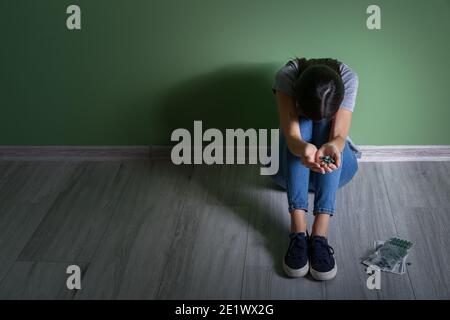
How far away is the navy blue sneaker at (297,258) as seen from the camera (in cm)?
185

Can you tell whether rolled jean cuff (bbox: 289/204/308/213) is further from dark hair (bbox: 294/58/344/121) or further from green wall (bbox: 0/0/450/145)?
green wall (bbox: 0/0/450/145)

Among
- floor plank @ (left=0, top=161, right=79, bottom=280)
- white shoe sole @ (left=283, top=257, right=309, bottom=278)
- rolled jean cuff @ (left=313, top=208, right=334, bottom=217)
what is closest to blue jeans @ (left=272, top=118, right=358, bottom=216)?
rolled jean cuff @ (left=313, top=208, right=334, bottom=217)

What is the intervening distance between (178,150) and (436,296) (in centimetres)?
115

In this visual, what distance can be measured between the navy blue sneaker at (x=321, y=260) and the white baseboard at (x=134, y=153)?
24.4 inches

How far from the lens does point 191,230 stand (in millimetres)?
2072

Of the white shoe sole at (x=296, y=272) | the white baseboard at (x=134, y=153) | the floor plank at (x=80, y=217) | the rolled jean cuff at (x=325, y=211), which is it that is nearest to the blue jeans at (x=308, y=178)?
the rolled jean cuff at (x=325, y=211)

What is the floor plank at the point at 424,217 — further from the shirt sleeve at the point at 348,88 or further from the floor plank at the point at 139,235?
the floor plank at the point at 139,235

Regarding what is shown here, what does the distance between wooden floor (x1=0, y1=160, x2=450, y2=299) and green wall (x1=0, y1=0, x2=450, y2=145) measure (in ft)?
0.55

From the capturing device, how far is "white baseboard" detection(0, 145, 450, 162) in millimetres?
2387

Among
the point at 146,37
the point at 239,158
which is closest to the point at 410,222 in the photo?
the point at 239,158

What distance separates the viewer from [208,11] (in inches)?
84.9

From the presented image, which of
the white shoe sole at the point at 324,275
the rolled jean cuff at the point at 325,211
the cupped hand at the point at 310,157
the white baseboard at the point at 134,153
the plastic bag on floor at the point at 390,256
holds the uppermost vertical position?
the cupped hand at the point at 310,157
